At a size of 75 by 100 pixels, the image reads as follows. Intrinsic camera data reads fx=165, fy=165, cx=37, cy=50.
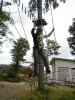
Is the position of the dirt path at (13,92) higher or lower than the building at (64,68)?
lower

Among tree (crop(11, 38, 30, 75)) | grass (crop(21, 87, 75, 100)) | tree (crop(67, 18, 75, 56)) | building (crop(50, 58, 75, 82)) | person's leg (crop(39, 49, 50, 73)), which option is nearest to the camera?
person's leg (crop(39, 49, 50, 73))

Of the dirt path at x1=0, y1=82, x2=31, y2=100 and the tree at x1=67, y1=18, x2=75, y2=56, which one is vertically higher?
the tree at x1=67, y1=18, x2=75, y2=56

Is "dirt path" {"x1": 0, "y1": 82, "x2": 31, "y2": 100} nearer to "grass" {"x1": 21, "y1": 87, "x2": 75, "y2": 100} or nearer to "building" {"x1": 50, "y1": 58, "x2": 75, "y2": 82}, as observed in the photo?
"grass" {"x1": 21, "y1": 87, "x2": 75, "y2": 100}

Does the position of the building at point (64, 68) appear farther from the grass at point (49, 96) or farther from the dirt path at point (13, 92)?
the grass at point (49, 96)

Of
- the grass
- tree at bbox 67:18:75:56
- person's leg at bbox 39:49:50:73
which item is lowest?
the grass

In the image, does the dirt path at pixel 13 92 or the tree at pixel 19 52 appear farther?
the tree at pixel 19 52

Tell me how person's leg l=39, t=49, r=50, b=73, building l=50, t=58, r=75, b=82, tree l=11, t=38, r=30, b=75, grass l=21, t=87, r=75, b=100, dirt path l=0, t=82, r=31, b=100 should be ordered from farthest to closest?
1. tree l=11, t=38, r=30, b=75
2. building l=50, t=58, r=75, b=82
3. dirt path l=0, t=82, r=31, b=100
4. grass l=21, t=87, r=75, b=100
5. person's leg l=39, t=49, r=50, b=73

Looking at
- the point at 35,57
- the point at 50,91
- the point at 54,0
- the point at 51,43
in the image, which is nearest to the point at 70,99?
the point at 50,91

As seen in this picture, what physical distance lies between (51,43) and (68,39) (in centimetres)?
696

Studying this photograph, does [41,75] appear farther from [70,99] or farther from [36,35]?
[36,35]

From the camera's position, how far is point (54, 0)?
1016 centimetres

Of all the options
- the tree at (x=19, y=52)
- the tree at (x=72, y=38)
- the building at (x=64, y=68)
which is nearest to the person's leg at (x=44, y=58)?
the tree at (x=72, y=38)

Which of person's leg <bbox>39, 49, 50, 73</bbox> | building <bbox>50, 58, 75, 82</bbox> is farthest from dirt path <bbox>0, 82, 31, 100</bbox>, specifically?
building <bbox>50, 58, 75, 82</bbox>

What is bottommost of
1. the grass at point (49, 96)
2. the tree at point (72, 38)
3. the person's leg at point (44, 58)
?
the grass at point (49, 96)
